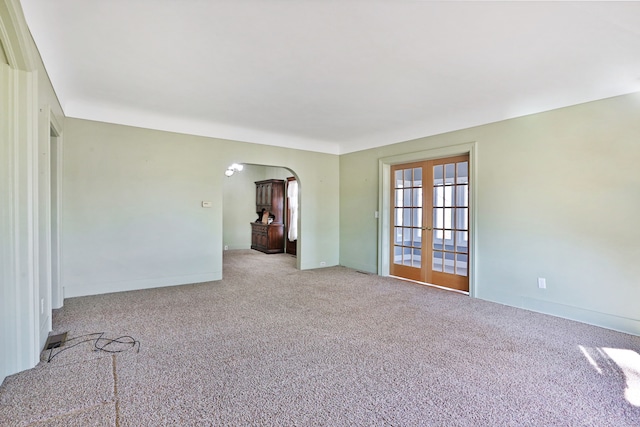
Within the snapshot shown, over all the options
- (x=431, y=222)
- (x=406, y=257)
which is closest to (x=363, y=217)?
(x=406, y=257)

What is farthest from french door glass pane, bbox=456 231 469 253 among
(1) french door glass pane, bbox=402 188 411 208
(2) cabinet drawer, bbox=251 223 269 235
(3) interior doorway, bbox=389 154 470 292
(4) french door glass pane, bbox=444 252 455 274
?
(2) cabinet drawer, bbox=251 223 269 235

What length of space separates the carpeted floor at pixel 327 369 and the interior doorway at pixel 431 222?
988 millimetres

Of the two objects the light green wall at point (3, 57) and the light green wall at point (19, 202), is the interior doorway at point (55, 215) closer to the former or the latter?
the light green wall at point (19, 202)

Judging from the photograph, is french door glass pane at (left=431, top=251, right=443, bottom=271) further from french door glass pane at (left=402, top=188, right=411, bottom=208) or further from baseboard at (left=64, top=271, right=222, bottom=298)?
baseboard at (left=64, top=271, right=222, bottom=298)

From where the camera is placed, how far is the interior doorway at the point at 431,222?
4.69 meters

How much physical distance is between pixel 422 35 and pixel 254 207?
794 cm

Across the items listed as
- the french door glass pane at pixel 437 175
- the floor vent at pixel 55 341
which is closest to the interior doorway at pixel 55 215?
the floor vent at pixel 55 341

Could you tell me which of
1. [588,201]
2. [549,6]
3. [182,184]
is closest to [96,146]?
[182,184]

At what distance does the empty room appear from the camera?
2129 millimetres

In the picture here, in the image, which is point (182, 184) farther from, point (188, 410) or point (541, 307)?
point (541, 307)

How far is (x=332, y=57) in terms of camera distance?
2.86 meters

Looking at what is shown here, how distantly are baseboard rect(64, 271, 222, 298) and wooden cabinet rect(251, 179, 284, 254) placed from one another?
3.37 m

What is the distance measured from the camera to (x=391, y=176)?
580 cm

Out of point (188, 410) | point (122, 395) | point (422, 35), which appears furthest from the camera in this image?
point (422, 35)
